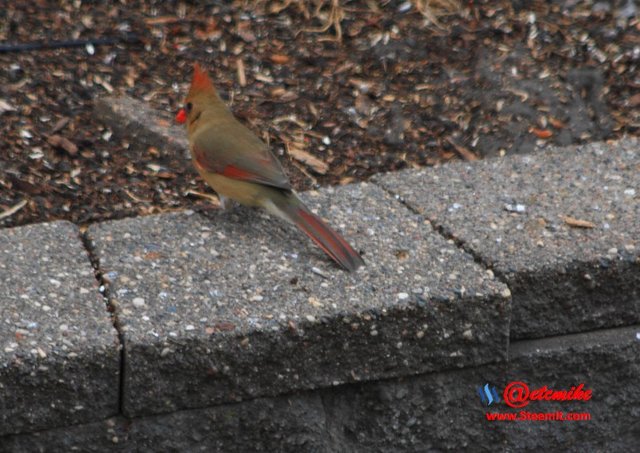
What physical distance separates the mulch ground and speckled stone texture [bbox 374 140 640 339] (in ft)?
2.02

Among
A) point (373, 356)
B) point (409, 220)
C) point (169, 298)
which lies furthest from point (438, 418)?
point (169, 298)

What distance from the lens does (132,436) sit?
293 centimetres

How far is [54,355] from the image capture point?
9.00 ft

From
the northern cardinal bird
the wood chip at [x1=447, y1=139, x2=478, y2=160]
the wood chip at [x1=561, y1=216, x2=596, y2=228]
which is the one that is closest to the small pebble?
the northern cardinal bird

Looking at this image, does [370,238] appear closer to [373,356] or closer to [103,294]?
[373,356]

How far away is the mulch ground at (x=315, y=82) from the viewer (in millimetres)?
4137

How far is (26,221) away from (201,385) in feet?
3.95

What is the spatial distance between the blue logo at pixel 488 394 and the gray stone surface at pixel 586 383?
67mm

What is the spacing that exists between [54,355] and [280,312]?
581mm

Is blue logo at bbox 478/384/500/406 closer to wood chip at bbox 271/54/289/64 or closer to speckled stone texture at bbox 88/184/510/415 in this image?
speckled stone texture at bbox 88/184/510/415

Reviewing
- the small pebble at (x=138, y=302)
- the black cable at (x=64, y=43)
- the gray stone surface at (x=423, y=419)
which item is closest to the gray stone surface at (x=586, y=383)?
the gray stone surface at (x=423, y=419)

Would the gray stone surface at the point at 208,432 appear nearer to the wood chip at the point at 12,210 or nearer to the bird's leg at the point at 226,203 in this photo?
the bird's leg at the point at 226,203

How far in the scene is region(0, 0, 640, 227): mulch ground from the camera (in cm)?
414

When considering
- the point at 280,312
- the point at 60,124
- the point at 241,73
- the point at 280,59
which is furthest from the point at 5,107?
the point at 280,312
